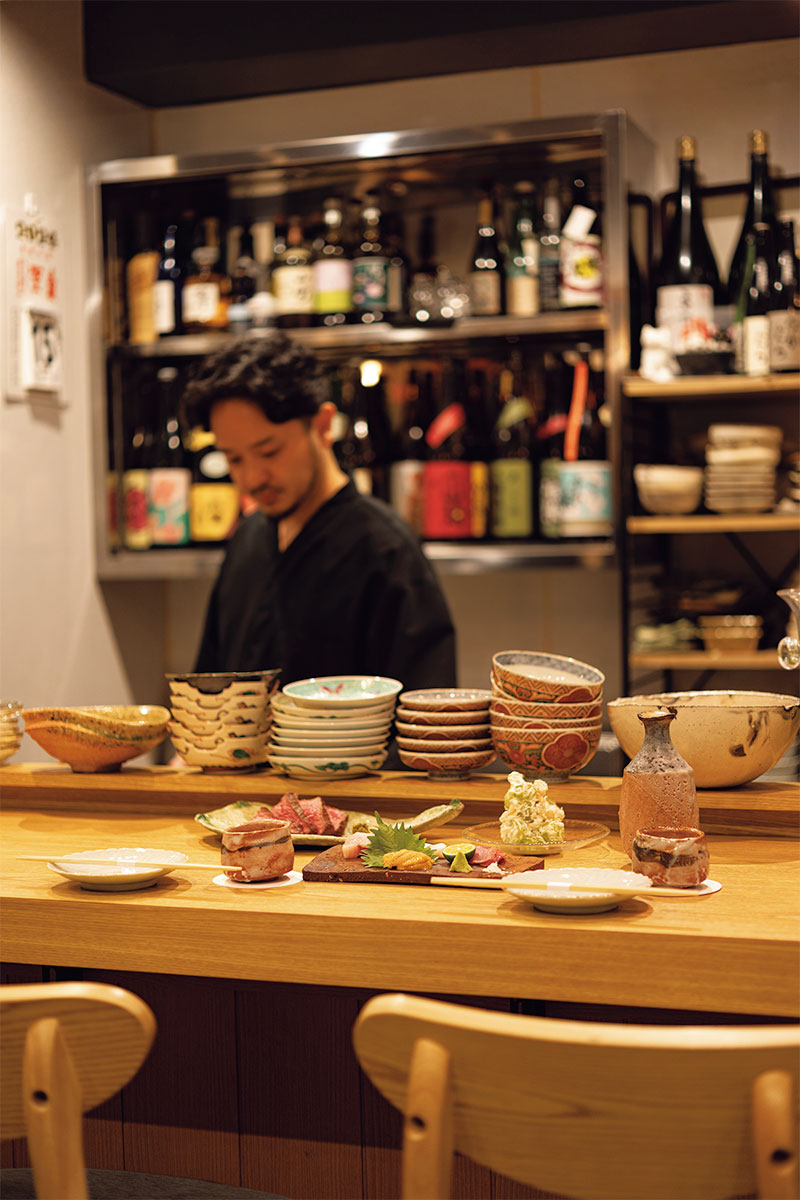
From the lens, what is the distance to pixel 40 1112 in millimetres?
1077

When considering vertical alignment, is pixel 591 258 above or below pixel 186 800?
above

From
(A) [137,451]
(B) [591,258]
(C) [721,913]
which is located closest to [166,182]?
(A) [137,451]

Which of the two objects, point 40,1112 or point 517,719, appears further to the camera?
point 517,719

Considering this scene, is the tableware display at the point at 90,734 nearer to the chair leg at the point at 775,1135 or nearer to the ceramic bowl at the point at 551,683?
the ceramic bowl at the point at 551,683

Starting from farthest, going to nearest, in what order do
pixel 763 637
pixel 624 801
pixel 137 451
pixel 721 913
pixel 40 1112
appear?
pixel 137 451
pixel 763 637
pixel 624 801
pixel 721 913
pixel 40 1112

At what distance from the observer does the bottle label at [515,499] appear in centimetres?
318

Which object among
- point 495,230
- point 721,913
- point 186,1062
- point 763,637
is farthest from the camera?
point 495,230

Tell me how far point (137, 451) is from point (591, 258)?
1.34 metres

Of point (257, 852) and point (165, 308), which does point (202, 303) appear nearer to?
point (165, 308)

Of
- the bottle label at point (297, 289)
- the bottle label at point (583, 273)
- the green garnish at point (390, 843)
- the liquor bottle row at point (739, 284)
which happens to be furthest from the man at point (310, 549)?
the green garnish at point (390, 843)

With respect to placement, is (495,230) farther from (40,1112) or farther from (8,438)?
(40,1112)

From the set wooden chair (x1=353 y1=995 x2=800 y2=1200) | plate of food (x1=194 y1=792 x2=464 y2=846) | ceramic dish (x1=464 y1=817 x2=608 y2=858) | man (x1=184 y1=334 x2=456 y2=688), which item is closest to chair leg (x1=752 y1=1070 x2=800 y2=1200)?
wooden chair (x1=353 y1=995 x2=800 y2=1200)

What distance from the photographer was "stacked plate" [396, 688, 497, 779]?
5.87 feet

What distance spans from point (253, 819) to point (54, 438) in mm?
1948
